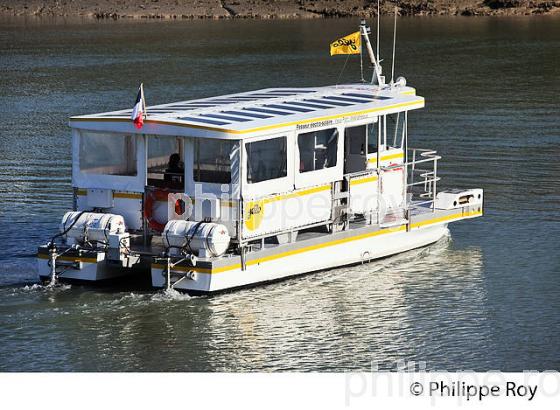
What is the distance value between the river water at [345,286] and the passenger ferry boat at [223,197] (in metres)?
0.42

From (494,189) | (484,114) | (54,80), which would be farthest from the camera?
(54,80)

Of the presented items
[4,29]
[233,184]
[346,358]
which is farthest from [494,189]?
[4,29]

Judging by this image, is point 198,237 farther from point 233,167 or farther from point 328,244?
point 328,244

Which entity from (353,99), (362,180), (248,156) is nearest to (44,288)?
(248,156)

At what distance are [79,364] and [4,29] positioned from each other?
Answer: 1987 inches

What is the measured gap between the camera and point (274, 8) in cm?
7200

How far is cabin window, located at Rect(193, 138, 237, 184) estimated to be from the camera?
67.7ft

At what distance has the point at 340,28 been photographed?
6431 cm

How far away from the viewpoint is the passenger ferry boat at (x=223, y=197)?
20.3m

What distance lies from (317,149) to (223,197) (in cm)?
199

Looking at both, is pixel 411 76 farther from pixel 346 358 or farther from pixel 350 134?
pixel 346 358

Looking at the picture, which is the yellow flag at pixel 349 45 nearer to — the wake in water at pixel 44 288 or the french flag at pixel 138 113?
the french flag at pixel 138 113

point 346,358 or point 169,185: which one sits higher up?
point 169,185

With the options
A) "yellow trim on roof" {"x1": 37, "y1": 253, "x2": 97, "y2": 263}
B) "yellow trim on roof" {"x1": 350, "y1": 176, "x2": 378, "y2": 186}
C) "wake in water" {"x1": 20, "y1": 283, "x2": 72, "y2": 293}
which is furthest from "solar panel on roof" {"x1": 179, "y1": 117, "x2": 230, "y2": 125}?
"wake in water" {"x1": 20, "y1": 283, "x2": 72, "y2": 293}
